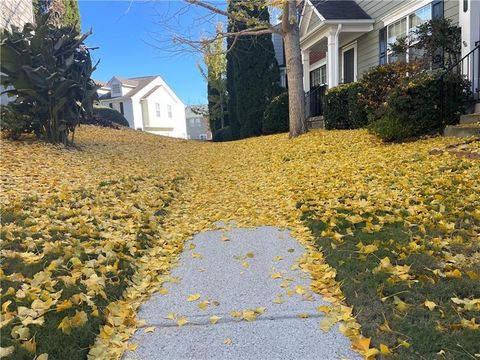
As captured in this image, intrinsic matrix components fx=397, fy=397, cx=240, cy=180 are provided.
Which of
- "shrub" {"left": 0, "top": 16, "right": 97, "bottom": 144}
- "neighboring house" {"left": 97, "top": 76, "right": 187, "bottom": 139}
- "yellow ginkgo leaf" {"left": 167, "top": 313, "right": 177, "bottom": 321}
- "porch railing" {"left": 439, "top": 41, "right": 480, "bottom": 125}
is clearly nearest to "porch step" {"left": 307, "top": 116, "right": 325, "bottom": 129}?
"porch railing" {"left": 439, "top": 41, "right": 480, "bottom": 125}

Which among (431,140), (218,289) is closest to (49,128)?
(218,289)

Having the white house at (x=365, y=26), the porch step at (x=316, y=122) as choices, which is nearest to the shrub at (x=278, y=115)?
the porch step at (x=316, y=122)

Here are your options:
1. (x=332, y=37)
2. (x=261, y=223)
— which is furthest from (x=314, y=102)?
(x=261, y=223)

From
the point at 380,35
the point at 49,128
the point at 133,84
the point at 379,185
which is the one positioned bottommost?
the point at 379,185

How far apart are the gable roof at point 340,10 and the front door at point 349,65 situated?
1563mm

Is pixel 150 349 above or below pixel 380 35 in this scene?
below

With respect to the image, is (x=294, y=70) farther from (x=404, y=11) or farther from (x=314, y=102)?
(x=314, y=102)

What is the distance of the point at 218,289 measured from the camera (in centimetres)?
310

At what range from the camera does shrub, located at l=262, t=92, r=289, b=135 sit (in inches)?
602

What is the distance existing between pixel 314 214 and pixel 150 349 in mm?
2778

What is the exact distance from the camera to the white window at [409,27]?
10852mm

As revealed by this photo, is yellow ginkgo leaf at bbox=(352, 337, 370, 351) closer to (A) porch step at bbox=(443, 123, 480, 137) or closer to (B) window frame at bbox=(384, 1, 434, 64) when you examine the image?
(A) porch step at bbox=(443, 123, 480, 137)

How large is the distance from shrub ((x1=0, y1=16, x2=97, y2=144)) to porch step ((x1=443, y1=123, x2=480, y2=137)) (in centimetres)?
799

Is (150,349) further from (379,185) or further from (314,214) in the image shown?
(379,185)
